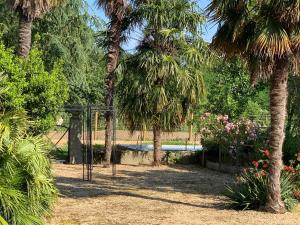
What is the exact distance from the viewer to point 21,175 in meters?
7.39

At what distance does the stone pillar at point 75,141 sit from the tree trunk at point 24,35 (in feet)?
21.3

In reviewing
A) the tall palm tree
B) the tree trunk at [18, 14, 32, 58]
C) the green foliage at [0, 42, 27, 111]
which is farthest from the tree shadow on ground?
the tree trunk at [18, 14, 32, 58]

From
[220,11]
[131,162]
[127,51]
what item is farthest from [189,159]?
[220,11]

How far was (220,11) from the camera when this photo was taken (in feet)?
35.1

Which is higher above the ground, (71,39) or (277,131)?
(71,39)

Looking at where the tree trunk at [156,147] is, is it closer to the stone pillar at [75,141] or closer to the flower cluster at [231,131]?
the flower cluster at [231,131]

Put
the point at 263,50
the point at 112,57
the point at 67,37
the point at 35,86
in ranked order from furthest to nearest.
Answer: the point at 67,37 → the point at 112,57 → the point at 35,86 → the point at 263,50

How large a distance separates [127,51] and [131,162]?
174 inches

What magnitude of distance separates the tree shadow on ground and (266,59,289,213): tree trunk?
1279 millimetres

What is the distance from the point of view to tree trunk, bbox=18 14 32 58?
1520cm

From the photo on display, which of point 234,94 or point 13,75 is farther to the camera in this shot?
point 234,94

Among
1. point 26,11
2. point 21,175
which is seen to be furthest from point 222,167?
point 21,175

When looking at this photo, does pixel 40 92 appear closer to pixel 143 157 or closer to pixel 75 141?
pixel 75 141

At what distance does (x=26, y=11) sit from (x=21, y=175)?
8.34m
